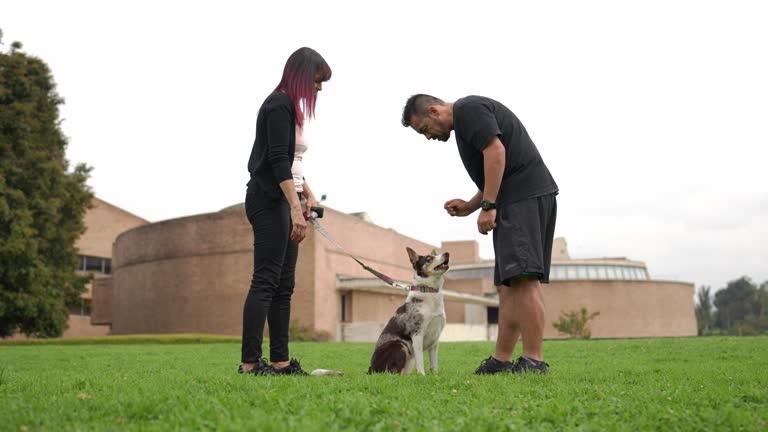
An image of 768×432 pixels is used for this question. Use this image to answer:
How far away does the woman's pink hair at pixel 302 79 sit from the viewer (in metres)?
5.81

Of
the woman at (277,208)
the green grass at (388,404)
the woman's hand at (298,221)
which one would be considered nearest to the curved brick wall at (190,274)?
the woman at (277,208)

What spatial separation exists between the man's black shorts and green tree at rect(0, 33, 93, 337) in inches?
992

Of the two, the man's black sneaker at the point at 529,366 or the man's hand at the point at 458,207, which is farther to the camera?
the man's hand at the point at 458,207

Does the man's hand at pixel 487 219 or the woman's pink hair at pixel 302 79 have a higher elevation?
the woman's pink hair at pixel 302 79

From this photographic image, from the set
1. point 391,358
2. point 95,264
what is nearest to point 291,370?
point 391,358

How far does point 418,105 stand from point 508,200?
1116 mm

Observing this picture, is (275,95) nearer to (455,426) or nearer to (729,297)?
(455,426)

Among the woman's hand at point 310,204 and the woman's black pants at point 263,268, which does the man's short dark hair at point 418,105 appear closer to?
the woman's hand at point 310,204

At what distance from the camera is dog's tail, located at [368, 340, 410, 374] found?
5770mm

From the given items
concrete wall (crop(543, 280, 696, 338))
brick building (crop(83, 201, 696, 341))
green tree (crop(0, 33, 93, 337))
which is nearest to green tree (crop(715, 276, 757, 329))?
concrete wall (crop(543, 280, 696, 338))

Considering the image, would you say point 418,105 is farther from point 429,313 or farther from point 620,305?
point 620,305

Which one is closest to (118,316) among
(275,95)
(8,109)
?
(8,109)

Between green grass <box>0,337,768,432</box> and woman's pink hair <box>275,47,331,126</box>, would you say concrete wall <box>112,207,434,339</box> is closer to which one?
woman's pink hair <box>275,47,331,126</box>

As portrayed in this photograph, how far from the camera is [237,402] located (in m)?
3.61
